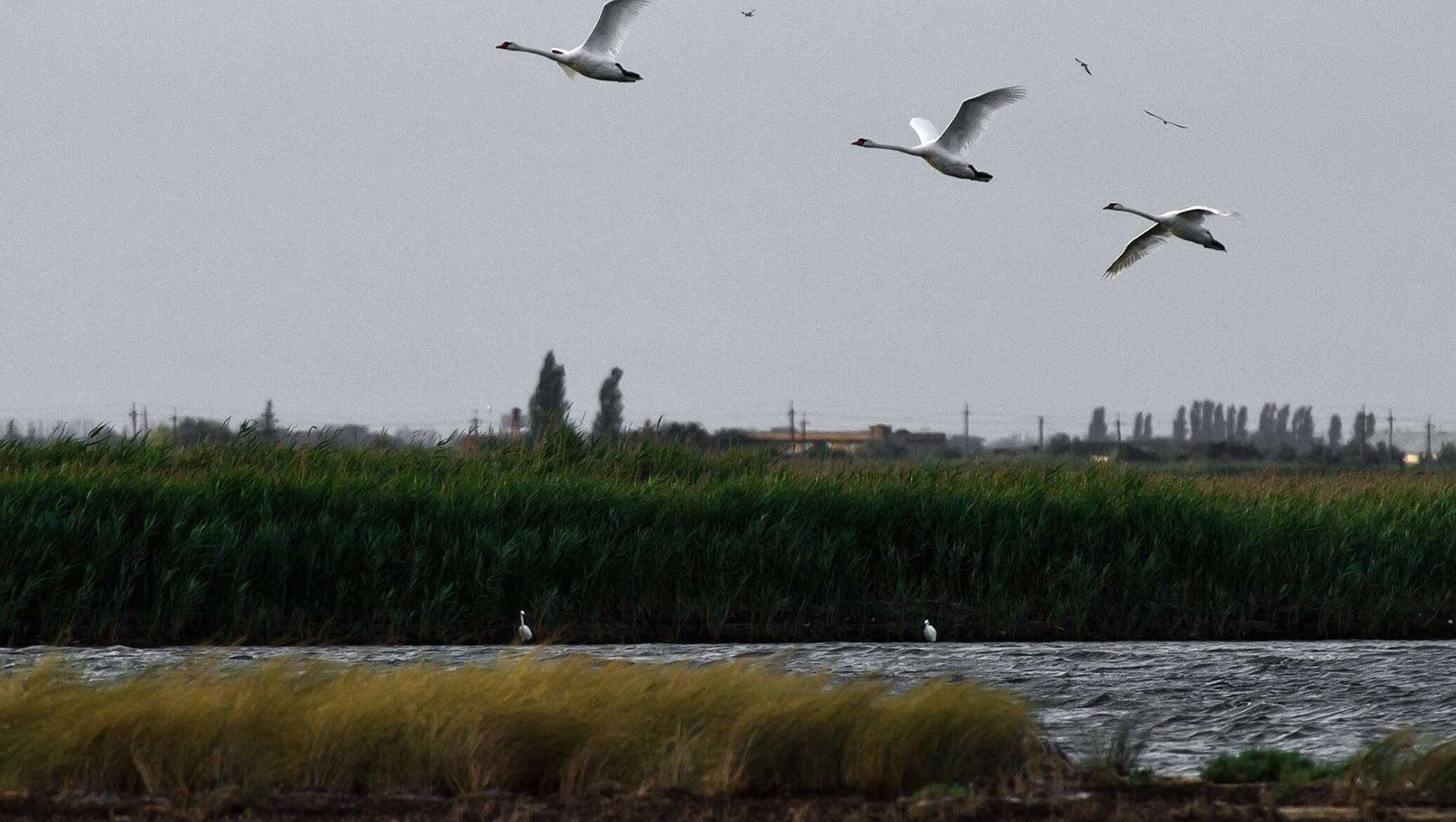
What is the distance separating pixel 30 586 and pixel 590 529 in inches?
217

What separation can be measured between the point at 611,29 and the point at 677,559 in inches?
225

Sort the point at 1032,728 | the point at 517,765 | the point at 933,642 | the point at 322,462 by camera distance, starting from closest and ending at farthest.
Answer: the point at 517,765 < the point at 1032,728 < the point at 933,642 < the point at 322,462

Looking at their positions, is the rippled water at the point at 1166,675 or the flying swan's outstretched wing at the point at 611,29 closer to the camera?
the rippled water at the point at 1166,675

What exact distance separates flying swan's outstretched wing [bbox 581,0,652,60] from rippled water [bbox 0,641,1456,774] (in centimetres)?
631

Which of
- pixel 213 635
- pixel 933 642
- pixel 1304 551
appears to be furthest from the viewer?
pixel 1304 551

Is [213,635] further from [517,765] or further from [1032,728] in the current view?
[1032,728]

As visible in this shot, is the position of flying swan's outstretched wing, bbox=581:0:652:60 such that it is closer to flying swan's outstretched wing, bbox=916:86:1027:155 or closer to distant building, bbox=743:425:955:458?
flying swan's outstretched wing, bbox=916:86:1027:155

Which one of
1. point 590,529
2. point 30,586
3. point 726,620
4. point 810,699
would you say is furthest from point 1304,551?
point 30,586

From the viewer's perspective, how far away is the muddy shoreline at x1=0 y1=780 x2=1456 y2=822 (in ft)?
22.2

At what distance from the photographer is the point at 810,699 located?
7.88 m

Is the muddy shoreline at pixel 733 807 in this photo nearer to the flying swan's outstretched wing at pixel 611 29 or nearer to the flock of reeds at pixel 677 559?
the flock of reeds at pixel 677 559

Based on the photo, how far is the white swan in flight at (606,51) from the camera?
1677cm

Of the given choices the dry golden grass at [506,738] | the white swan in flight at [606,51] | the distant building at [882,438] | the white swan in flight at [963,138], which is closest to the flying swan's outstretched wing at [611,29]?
the white swan in flight at [606,51]

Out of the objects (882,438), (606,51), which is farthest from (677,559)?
(882,438)
